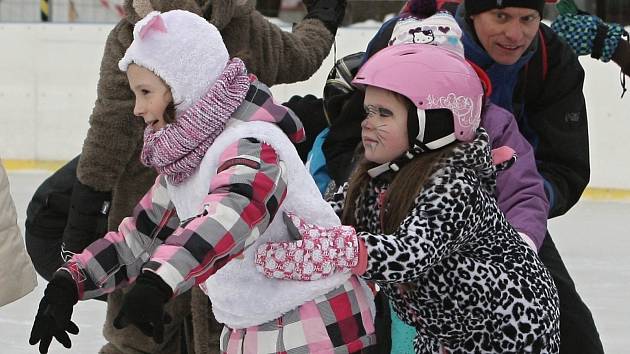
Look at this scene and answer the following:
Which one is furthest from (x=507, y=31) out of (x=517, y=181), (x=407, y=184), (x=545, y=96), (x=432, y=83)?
(x=407, y=184)

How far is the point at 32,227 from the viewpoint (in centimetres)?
345

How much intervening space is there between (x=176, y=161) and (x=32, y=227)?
1.32m

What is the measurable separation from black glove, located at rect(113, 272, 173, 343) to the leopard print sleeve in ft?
1.40

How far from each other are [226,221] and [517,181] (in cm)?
97

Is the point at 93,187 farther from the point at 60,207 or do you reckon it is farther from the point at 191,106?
the point at 191,106

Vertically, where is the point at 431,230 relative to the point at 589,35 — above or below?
above

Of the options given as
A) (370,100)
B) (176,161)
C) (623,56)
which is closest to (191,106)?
(176,161)

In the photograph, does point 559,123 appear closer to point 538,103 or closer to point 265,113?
point 538,103

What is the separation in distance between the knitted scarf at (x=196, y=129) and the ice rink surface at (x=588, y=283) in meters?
2.31

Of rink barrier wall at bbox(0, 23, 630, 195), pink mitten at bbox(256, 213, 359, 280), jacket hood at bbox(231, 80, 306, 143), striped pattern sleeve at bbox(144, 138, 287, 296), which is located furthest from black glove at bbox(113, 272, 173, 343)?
rink barrier wall at bbox(0, 23, 630, 195)

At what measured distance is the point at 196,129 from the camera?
221 centimetres

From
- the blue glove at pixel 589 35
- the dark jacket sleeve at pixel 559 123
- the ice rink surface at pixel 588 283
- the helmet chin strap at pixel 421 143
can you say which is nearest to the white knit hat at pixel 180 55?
the helmet chin strap at pixel 421 143

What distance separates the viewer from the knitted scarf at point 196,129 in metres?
2.21

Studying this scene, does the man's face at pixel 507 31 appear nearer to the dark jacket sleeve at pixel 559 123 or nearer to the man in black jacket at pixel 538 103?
the man in black jacket at pixel 538 103
